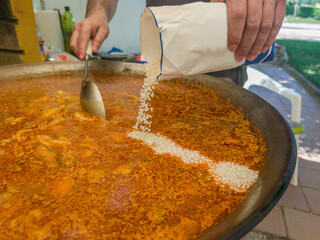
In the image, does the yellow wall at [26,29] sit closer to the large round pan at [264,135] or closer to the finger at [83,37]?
the large round pan at [264,135]

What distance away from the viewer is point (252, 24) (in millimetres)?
972

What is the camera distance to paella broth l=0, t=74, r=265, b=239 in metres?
0.77

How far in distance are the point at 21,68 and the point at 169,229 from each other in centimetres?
167

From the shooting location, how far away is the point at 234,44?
A: 3.27 ft

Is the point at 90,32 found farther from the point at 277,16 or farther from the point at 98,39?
the point at 277,16

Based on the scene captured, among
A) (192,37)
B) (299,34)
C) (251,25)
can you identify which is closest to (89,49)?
(192,37)

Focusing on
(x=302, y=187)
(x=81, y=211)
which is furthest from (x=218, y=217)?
(x=302, y=187)

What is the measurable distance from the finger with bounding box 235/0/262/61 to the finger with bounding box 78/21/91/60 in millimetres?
1107

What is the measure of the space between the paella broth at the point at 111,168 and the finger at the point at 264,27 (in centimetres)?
41

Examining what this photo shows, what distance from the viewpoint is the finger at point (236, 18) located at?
941mm

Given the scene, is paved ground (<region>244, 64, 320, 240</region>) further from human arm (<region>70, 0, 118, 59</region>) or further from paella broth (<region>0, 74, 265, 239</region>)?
human arm (<region>70, 0, 118, 59</region>)

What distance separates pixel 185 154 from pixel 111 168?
0.32 m

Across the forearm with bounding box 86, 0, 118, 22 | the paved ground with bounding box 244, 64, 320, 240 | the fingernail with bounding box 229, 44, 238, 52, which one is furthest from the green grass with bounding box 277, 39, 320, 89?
the fingernail with bounding box 229, 44, 238, 52

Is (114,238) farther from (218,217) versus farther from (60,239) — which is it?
(218,217)
